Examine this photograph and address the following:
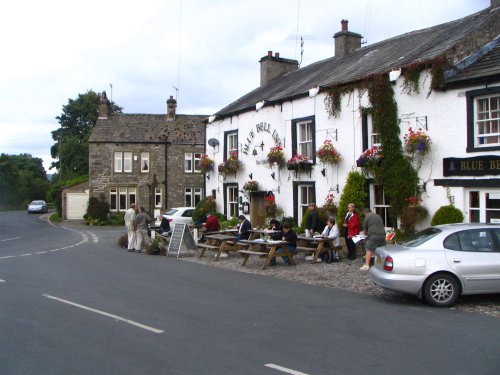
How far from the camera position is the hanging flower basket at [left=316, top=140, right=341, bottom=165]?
60.7 feet

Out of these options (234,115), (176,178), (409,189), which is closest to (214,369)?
(409,189)

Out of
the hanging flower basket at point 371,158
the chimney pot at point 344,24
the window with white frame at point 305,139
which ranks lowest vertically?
the hanging flower basket at point 371,158

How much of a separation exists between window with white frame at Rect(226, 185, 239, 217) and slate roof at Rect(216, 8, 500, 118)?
3464mm

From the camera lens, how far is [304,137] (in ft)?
68.3

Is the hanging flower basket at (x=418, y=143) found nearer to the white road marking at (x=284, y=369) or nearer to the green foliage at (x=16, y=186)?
the white road marking at (x=284, y=369)

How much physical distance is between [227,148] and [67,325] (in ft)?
60.4

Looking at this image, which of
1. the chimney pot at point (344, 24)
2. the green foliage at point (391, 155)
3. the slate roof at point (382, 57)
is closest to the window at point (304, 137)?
the slate roof at point (382, 57)

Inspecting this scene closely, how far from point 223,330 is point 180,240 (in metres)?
10.9

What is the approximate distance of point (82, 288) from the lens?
1138 centimetres

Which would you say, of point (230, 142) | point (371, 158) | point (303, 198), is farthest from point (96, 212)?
point (371, 158)

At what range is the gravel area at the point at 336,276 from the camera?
10.0 meters

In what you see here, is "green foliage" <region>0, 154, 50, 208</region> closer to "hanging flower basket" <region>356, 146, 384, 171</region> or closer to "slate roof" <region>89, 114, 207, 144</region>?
"slate roof" <region>89, 114, 207, 144</region>

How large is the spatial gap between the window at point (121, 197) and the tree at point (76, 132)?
30263mm

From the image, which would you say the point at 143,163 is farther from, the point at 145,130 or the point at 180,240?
the point at 180,240
